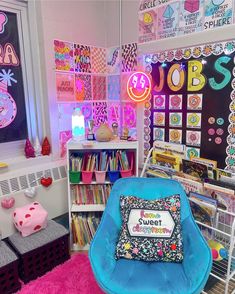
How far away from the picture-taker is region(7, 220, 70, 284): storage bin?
5.89ft

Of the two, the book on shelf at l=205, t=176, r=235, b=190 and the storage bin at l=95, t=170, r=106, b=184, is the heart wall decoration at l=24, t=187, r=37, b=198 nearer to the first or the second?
the storage bin at l=95, t=170, r=106, b=184

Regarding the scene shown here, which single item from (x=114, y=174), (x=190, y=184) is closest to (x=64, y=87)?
(x=114, y=174)

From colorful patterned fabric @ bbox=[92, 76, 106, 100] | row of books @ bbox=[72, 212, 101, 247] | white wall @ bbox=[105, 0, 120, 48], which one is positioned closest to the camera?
row of books @ bbox=[72, 212, 101, 247]

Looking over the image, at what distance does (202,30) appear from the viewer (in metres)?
1.81

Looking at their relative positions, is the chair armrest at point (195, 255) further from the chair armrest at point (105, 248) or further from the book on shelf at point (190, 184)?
the chair armrest at point (105, 248)

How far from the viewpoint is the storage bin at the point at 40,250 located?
1.79 m

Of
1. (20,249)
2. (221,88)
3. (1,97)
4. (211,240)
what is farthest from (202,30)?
(20,249)

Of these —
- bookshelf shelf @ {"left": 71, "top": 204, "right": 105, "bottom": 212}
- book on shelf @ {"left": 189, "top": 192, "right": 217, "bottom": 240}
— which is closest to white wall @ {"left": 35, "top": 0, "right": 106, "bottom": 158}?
bookshelf shelf @ {"left": 71, "top": 204, "right": 105, "bottom": 212}

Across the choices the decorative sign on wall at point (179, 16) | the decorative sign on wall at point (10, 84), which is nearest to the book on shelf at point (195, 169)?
the decorative sign on wall at point (179, 16)

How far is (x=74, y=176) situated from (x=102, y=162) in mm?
259

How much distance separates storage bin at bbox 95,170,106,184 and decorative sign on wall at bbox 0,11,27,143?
79 cm

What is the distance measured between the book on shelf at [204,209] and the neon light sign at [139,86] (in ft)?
2.86

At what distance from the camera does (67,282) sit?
1.79 metres

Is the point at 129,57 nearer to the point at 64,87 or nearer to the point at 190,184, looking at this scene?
the point at 64,87
